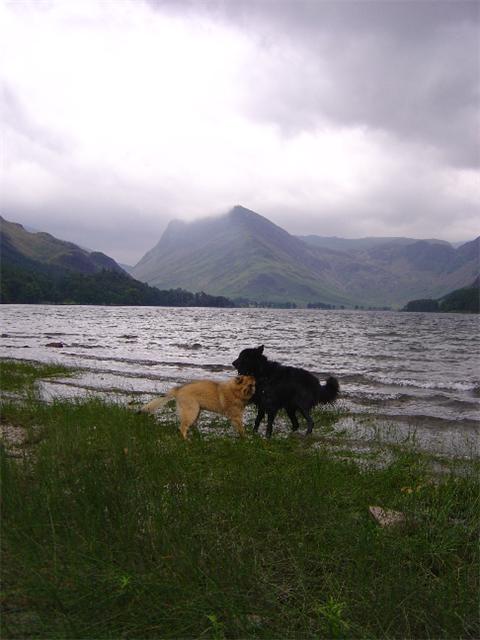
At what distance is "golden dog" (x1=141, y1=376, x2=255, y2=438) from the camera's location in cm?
1004

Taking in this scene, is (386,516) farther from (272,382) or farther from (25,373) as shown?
(25,373)

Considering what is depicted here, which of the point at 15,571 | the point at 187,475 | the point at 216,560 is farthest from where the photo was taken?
the point at 187,475

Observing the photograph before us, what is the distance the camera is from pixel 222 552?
4117 mm

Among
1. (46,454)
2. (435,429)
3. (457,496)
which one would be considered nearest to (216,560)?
(46,454)

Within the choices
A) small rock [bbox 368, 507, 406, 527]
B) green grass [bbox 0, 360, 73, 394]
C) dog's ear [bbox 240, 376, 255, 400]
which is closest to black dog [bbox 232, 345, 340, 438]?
dog's ear [bbox 240, 376, 255, 400]

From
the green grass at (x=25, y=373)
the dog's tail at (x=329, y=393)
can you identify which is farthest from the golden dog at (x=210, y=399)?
the green grass at (x=25, y=373)

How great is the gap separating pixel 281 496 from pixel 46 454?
324 cm

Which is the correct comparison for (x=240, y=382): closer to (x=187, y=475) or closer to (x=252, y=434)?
(x=252, y=434)

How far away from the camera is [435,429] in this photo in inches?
521

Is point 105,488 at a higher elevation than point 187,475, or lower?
higher

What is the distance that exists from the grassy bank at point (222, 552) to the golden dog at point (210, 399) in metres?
3.03

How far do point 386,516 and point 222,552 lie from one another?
2.40 m

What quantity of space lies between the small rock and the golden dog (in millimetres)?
4893

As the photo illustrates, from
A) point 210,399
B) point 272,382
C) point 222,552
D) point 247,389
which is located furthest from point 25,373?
point 222,552
